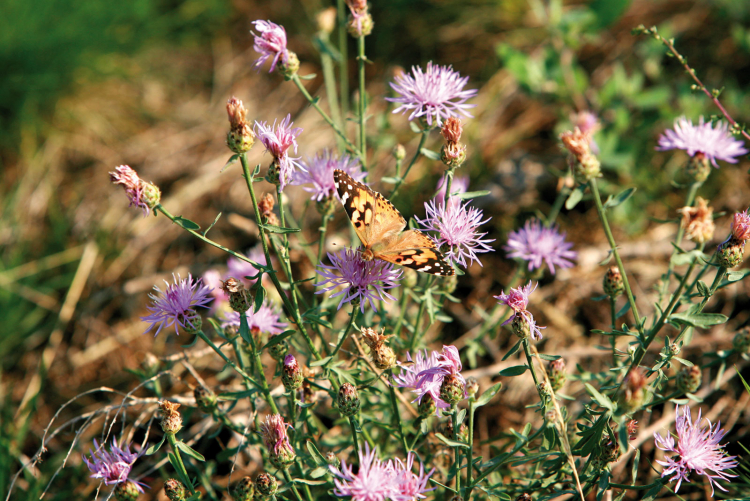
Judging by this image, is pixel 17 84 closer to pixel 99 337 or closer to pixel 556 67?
pixel 99 337

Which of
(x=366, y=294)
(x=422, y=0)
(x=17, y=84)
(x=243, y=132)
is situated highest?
(x=422, y=0)

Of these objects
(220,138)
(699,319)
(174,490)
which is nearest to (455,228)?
(699,319)

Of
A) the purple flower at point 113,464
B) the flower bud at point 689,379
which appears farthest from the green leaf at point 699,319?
the purple flower at point 113,464

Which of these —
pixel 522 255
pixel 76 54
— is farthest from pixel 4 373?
pixel 522 255

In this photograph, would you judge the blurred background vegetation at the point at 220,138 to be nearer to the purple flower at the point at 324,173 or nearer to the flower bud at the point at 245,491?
the purple flower at the point at 324,173

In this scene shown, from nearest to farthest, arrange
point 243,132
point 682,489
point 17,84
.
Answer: point 243,132
point 682,489
point 17,84

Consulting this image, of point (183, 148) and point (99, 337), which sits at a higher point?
point (183, 148)

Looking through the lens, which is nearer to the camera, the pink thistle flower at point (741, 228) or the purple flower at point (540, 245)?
the pink thistle flower at point (741, 228)

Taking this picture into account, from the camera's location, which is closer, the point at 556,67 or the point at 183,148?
the point at 556,67
